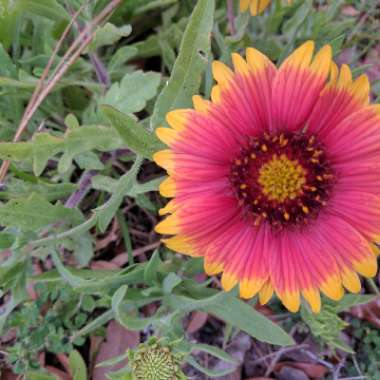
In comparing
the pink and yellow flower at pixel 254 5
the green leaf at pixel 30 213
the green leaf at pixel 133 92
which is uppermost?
the pink and yellow flower at pixel 254 5

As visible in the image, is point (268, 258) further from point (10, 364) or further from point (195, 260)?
point (10, 364)

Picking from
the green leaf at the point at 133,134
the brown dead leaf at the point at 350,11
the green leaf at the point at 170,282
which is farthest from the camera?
the brown dead leaf at the point at 350,11

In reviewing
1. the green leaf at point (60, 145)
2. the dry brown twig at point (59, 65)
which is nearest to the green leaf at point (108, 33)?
the dry brown twig at point (59, 65)

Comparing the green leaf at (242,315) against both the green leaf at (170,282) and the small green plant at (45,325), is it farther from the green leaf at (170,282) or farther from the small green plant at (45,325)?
the small green plant at (45,325)

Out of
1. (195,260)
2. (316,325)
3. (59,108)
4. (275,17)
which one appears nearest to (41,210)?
(195,260)

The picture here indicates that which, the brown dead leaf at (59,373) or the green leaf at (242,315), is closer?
the green leaf at (242,315)

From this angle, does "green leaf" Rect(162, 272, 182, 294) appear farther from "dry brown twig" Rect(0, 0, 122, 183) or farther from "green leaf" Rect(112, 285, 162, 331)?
"dry brown twig" Rect(0, 0, 122, 183)

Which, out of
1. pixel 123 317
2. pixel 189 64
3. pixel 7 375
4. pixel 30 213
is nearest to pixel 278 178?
pixel 189 64

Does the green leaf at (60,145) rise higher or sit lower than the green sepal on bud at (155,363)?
higher

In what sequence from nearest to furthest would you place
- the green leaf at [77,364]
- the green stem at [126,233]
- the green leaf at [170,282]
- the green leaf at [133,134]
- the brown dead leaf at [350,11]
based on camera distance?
1. the green leaf at [133,134]
2. the green leaf at [170,282]
3. the green leaf at [77,364]
4. the green stem at [126,233]
5. the brown dead leaf at [350,11]
